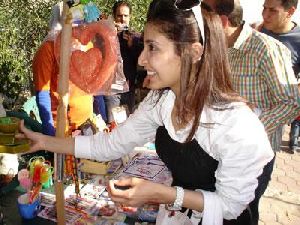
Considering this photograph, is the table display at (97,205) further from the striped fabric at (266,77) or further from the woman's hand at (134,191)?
the striped fabric at (266,77)

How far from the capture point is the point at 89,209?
1931 millimetres

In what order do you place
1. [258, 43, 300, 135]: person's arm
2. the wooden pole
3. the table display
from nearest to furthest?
the wooden pole → the table display → [258, 43, 300, 135]: person's arm

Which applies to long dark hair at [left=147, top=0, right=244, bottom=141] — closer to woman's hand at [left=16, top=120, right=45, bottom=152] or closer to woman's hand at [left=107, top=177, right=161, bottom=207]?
woman's hand at [left=107, top=177, right=161, bottom=207]

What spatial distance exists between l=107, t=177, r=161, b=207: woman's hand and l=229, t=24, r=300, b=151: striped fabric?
122 cm

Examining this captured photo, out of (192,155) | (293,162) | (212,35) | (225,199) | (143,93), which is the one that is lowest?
(293,162)

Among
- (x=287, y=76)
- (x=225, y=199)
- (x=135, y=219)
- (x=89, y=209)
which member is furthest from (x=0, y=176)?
(x=287, y=76)

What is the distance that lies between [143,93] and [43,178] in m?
4.29

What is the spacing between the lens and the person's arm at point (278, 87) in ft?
7.13

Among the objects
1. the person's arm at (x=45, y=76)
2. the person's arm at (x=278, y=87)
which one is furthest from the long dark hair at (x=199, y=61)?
the person's arm at (x=45, y=76)

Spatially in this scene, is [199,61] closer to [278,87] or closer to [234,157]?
[234,157]

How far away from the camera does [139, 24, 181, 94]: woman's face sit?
1388mm

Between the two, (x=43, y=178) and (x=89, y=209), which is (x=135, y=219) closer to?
(x=89, y=209)

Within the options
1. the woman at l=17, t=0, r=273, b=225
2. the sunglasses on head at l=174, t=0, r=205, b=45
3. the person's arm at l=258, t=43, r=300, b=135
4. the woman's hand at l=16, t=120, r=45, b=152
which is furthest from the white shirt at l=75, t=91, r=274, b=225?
the person's arm at l=258, t=43, r=300, b=135

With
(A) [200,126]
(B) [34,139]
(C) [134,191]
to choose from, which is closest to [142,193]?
(C) [134,191]
